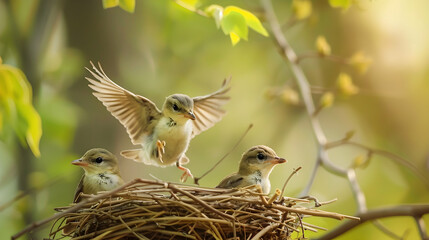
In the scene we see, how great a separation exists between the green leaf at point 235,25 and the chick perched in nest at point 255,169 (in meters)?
0.77

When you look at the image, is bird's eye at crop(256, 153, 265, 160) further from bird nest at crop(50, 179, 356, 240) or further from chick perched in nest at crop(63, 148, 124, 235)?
chick perched in nest at crop(63, 148, 124, 235)

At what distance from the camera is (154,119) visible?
3.77 m

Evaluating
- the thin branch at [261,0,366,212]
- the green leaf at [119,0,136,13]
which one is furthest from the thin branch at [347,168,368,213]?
the green leaf at [119,0,136,13]

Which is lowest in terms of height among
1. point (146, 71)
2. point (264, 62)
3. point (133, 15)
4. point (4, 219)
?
point (4, 219)

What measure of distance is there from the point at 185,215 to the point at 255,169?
0.87 metres

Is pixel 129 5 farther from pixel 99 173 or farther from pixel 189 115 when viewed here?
pixel 99 173

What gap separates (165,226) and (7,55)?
11.9 ft

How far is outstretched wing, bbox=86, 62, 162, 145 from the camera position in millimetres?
3689

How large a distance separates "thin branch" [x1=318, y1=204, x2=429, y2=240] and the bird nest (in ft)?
3.03

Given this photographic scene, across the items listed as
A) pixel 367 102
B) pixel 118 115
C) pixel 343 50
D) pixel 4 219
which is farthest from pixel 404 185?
pixel 118 115

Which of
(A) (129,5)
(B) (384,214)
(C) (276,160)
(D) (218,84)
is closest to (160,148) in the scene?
(C) (276,160)

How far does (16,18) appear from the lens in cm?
628

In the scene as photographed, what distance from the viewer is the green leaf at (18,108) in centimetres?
275

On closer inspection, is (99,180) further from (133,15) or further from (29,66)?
(133,15)
